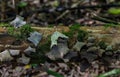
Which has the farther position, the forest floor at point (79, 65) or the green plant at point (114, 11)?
the green plant at point (114, 11)

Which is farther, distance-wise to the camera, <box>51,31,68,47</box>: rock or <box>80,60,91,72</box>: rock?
<box>51,31,68,47</box>: rock

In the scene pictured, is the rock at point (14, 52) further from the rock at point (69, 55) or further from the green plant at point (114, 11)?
the green plant at point (114, 11)

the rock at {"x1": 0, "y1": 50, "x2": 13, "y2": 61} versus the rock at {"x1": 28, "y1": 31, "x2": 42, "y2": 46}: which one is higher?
the rock at {"x1": 28, "y1": 31, "x2": 42, "y2": 46}

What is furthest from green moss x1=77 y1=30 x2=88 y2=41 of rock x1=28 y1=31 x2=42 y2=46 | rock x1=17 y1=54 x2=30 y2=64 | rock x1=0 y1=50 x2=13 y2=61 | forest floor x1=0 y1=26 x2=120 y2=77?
rock x1=0 y1=50 x2=13 y2=61

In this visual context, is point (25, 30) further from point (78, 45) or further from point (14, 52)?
point (78, 45)

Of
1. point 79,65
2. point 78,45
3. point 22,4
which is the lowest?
point 22,4

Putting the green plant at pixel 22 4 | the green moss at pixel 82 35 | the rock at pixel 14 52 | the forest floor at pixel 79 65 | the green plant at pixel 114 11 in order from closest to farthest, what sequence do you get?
the forest floor at pixel 79 65 → the rock at pixel 14 52 → the green moss at pixel 82 35 → the green plant at pixel 114 11 → the green plant at pixel 22 4

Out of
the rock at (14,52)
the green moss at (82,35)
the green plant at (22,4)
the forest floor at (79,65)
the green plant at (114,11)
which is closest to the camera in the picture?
the forest floor at (79,65)

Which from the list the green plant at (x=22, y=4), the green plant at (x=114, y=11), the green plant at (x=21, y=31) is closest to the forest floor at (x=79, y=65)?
the green plant at (x=21, y=31)

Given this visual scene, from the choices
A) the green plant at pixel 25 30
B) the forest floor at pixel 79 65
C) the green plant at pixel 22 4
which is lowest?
the green plant at pixel 22 4

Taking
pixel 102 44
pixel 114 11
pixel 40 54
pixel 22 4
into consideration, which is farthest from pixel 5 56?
pixel 22 4

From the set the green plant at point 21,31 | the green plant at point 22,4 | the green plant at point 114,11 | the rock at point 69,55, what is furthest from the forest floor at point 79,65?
the green plant at point 22,4

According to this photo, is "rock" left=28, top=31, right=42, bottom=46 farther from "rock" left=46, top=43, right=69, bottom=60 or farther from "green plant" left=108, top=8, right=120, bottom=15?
"green plant" left=108, top=8, right=120, bottom=15

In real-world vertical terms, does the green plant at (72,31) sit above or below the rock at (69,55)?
above
